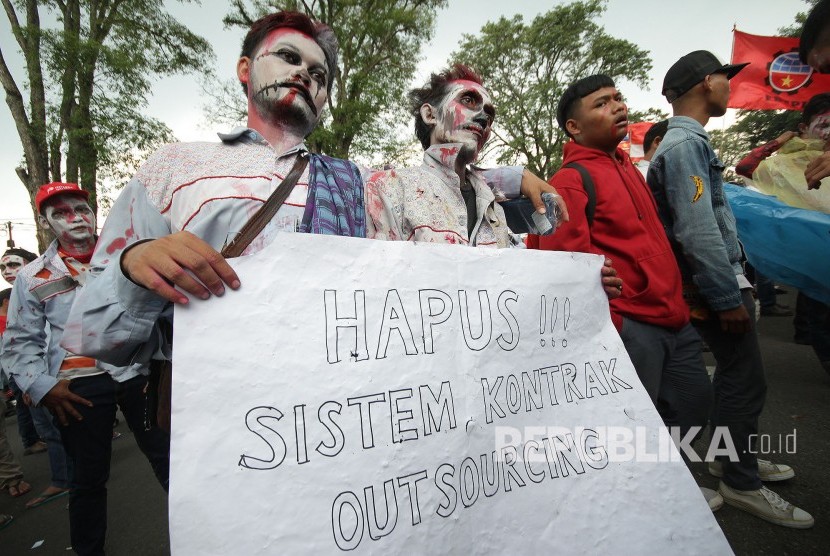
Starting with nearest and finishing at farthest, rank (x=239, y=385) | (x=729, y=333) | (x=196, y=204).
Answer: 1. (x=239, y=385)
2. (x=196, y=204)
3. (x=729, y=333)

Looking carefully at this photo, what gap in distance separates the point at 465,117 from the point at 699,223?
1.13 m

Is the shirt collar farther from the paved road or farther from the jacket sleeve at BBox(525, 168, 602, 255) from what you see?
the paved road

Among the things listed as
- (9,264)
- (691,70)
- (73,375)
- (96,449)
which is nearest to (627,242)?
(691,70)

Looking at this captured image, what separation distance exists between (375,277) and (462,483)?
0.50 meters

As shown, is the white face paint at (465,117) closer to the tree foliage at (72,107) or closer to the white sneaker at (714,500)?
the white sneaker at (714,500)

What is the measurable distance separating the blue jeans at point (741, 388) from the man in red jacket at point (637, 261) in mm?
293

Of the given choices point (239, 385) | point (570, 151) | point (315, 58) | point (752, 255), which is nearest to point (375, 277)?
point (239, 385)

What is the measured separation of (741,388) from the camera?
6.25 feet

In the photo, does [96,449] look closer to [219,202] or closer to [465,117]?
[219,202]

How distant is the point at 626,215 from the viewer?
1648 millimetres

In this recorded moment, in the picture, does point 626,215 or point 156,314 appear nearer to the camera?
point 156,314

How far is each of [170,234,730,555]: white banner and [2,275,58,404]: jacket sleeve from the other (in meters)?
2.15

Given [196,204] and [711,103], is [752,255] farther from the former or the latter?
[196,204]

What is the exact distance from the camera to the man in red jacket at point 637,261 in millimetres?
1597
